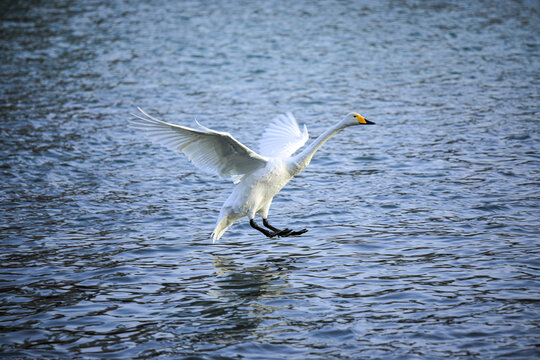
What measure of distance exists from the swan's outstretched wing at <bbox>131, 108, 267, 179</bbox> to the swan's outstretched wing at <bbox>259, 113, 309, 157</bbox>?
4.05 ft

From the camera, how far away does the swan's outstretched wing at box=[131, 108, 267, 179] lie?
351 inches

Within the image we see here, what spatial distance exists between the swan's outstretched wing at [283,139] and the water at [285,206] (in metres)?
1.10

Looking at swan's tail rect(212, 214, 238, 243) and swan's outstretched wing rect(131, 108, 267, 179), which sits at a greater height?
swan's outstretched wing rect(131, 108, 267, 179)

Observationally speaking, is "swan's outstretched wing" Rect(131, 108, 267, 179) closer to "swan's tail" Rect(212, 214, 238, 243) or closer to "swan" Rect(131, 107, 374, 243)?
"swan" Rect(131, 107, 374, 243)

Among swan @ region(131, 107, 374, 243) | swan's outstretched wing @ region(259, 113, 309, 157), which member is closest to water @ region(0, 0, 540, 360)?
swan @ region(131, 107, 374, 243)

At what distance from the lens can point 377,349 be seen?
6773 mm

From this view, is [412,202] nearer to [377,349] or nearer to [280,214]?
[280,214]

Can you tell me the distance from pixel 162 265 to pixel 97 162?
5467 millimetres

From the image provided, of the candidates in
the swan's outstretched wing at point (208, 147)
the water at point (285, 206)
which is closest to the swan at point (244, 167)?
the swan's outstretched wing at point (208, 147)

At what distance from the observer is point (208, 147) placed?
31.0 ft

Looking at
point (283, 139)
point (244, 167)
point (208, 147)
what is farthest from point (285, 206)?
point (208, 147)

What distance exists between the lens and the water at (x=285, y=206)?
24.0 feet

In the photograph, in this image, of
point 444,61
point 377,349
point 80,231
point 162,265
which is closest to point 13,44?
point 444,61

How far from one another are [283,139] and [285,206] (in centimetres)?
120
